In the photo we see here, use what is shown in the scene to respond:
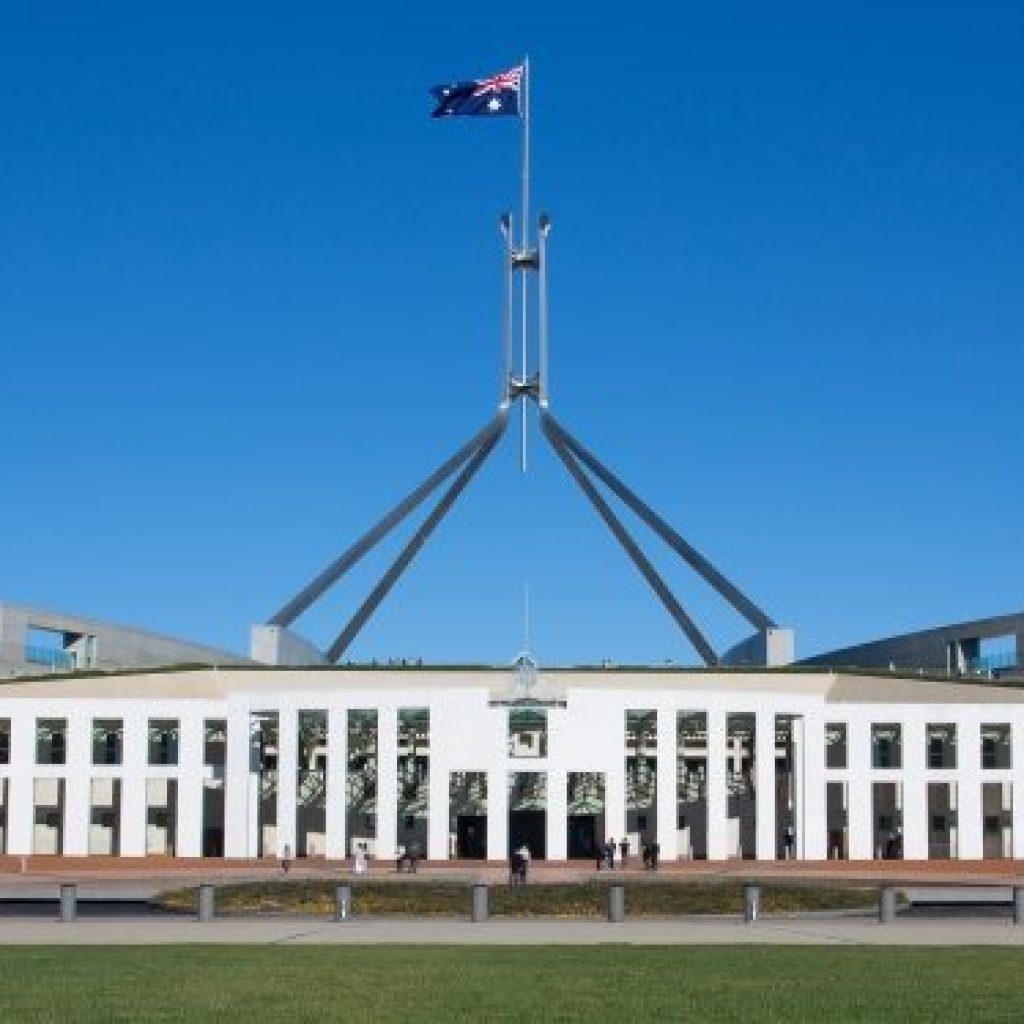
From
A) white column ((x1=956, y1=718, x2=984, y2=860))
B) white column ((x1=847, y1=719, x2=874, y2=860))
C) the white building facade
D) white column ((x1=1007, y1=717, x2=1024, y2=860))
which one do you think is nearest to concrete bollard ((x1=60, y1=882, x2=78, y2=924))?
the white building facade

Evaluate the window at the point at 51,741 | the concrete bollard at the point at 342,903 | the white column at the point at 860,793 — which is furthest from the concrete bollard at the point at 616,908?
the window at the point at 51,741

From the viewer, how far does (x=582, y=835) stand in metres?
63.2

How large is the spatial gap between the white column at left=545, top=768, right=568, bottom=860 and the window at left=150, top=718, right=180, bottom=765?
43.6ft

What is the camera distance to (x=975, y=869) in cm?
5431

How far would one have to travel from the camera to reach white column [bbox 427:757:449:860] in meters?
56.8

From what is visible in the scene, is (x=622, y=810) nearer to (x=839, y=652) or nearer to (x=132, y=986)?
(x=132, y=986)

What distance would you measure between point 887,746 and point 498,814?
→ 53.6ft

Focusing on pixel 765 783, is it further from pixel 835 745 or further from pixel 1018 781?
pixel 1018 781

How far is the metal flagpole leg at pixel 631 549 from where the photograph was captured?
69000 millimetres

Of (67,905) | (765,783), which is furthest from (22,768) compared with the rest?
(67,905)

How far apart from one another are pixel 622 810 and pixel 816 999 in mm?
42569

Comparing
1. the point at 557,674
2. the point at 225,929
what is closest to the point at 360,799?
the point at 557,674

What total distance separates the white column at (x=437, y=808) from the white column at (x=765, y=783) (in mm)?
9937

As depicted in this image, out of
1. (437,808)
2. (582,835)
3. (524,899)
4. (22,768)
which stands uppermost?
(22,768)
